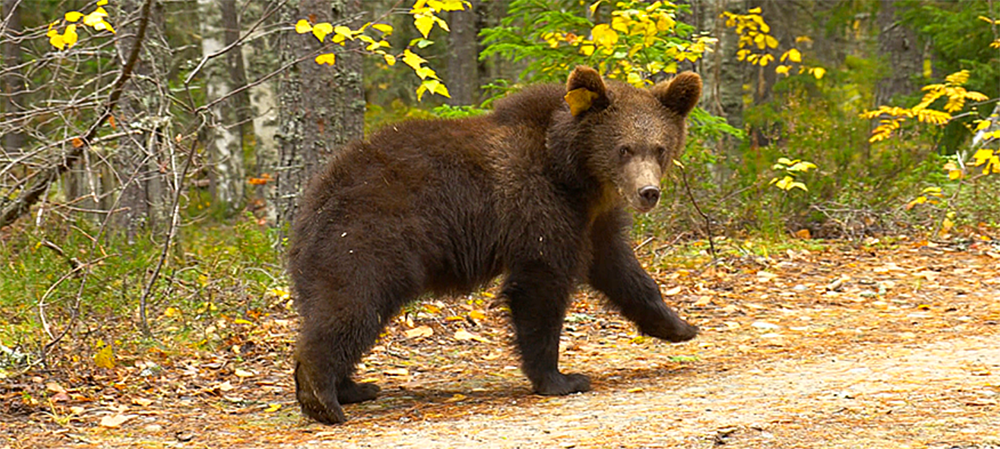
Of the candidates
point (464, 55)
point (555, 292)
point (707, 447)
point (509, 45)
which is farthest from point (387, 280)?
point (464, 55)

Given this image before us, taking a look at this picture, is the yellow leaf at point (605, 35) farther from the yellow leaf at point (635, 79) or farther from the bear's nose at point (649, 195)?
the bear's nose at point (649, 195)

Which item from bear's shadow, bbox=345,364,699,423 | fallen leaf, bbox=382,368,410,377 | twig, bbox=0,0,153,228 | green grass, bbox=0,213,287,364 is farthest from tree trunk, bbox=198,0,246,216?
bear's shadow, bbox=345,364,699,423

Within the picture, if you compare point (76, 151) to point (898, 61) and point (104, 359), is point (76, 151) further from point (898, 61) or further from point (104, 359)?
point (898, 61)

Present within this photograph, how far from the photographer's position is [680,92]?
5863mm

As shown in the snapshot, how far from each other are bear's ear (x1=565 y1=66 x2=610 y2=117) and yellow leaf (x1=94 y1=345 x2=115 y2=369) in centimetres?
306

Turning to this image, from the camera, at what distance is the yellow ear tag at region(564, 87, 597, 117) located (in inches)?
223

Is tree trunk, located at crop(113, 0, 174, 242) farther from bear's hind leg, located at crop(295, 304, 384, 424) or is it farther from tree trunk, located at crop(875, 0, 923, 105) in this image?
tree trunk, located at crop(875, 0, 923, 105)

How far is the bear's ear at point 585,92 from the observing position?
18.4ft

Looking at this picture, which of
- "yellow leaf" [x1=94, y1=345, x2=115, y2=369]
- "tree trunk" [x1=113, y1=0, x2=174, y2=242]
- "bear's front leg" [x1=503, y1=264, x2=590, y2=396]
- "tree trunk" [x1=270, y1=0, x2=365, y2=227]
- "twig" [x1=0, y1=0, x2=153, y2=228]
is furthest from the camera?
"tree trunk" [x1=113, y1=0, x2=174, y2=242]

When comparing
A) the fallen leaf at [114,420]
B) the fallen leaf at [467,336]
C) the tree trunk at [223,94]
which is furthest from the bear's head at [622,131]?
the tree trunk at [223,94]

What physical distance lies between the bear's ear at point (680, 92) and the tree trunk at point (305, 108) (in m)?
2.79

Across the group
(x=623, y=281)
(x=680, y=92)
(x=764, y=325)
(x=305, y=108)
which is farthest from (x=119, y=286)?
(x=764, y=325)

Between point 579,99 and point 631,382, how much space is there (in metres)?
1.61

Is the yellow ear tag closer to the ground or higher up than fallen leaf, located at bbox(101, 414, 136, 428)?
higher up
